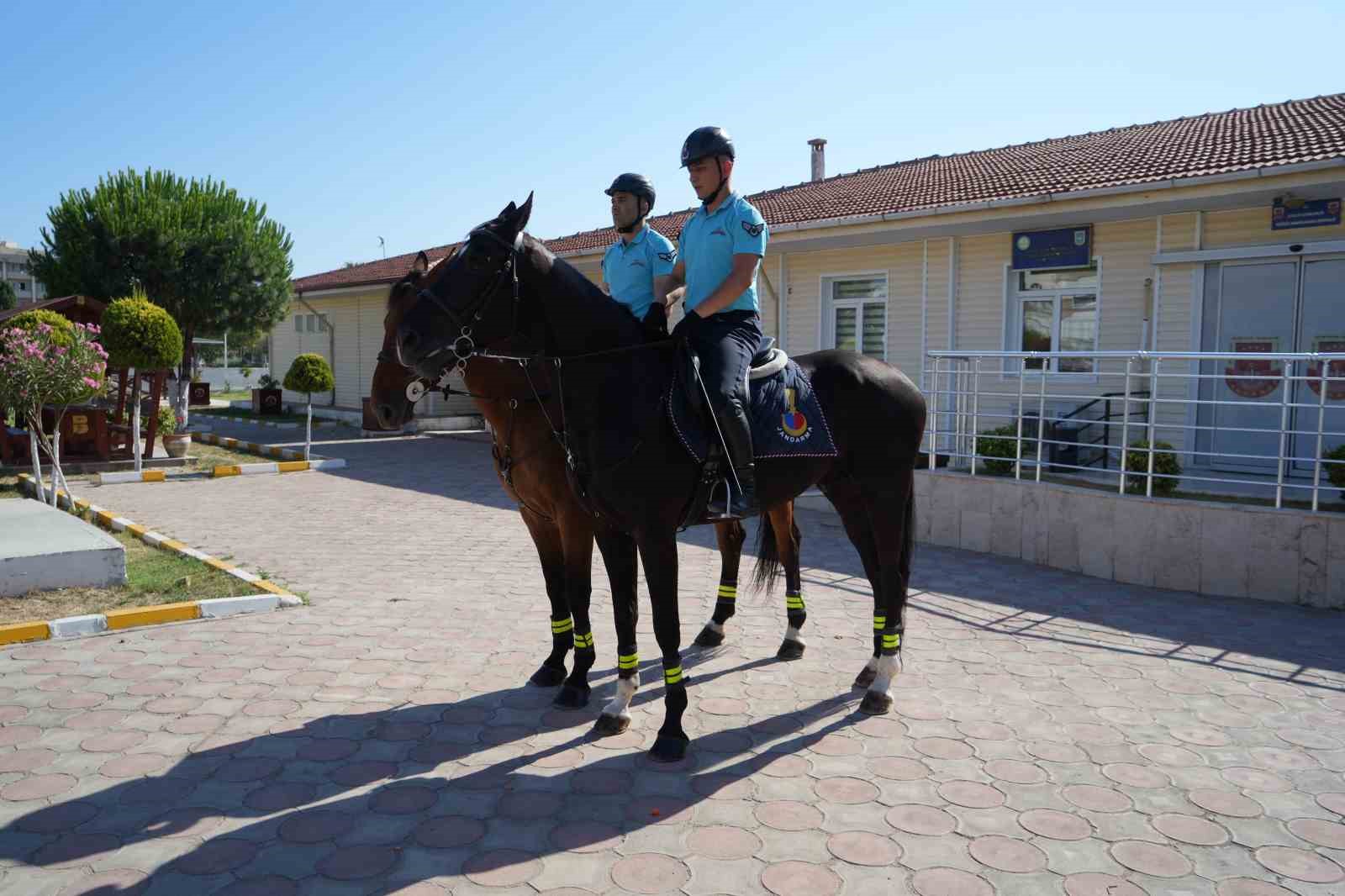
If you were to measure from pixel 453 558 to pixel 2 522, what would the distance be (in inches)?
160

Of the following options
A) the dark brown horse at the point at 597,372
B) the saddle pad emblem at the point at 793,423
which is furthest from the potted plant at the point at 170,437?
the saddle pad emblem at the point at 793,423

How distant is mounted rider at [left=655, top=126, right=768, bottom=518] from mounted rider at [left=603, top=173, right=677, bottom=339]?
0.46 m

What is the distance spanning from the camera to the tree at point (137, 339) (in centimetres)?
1401

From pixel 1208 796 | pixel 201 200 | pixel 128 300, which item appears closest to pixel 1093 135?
pixel 1208 796

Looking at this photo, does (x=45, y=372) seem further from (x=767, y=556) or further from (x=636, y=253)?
(x=767, y=556)

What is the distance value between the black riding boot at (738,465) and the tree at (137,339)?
12986 millimetres

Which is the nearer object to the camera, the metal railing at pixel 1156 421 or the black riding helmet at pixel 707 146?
the black riding helmet at pixel 707 146

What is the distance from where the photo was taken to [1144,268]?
11438mm

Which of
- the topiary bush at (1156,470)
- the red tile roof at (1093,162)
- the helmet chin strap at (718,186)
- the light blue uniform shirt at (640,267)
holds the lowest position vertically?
the topiary bush at (1156,470)

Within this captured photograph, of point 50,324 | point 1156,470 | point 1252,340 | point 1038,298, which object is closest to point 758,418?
point 1156,470

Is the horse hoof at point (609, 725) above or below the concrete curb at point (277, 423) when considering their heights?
below

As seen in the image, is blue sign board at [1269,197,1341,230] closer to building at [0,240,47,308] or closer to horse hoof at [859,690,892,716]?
horse hoof at [859,690,892,716]

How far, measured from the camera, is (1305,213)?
32.9ft

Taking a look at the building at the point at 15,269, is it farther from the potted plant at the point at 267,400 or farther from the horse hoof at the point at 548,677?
the horse hoof at the point at 548,677
